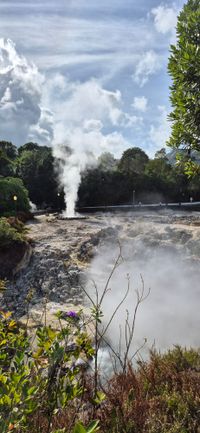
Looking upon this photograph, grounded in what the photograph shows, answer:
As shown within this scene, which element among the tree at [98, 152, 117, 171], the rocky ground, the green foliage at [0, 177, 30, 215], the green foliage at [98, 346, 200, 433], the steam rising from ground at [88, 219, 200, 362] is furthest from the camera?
the tree at [98, 152, 117, 171]

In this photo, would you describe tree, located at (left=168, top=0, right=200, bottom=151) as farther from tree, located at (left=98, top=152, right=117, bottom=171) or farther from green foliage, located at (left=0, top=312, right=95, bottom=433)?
tree, located at (left=98, top=152, right=117, bottom=171)

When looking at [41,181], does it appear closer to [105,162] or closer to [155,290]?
[105,162]

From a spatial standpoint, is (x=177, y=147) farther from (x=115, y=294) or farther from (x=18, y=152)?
(x=18, y=152)

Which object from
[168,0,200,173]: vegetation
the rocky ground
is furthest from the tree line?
[168,0,200,173]: vegetation

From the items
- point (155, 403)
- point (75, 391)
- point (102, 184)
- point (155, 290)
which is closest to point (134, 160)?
point (102, 184)

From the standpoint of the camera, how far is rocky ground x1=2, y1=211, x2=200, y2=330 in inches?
555

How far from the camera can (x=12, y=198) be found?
29.7 meters

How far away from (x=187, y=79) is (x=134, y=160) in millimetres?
48664

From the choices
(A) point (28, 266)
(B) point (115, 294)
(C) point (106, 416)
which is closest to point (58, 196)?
(A) point (28, 266)

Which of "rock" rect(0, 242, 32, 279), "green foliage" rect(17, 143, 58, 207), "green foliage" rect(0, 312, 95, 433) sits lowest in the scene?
"rock" rect(0, 242, 32, 279)

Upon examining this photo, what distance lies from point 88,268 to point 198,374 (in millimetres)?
13309

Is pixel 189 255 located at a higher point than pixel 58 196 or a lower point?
lower

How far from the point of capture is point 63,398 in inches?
67.7

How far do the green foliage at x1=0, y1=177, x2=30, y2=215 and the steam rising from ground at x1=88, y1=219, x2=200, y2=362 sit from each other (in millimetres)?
12632
